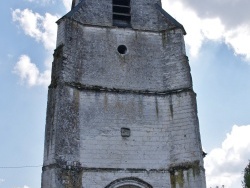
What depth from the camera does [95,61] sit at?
14.2 meters

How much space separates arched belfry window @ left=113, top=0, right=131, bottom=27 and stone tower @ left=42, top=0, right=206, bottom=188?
91 mm

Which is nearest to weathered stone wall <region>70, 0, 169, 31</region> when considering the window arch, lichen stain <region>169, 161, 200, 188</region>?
lichen stain <region>169, 161, 200, 188</region>

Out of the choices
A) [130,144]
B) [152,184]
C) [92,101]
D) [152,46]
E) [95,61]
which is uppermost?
[152,46]

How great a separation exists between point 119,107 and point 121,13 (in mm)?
4543

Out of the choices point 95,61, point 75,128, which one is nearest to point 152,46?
point 95,61

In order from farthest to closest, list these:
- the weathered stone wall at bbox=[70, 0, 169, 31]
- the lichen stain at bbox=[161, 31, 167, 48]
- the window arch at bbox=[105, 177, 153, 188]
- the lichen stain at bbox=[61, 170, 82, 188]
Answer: the lichen stain at bbox=[161, 31, 167, 48]
the weathered stone wall at bbox=[70, 0, 169, 31]
the window arch at bbox=[105, 177, 153, 188]
the lichen stain at bbox=[61, 170, 82, 188]

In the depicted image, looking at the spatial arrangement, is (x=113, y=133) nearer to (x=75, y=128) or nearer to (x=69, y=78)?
(x=75, y=128)

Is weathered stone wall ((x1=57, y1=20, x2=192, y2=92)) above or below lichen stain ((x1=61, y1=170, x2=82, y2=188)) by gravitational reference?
above

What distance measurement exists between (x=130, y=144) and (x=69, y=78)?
3.14 meters

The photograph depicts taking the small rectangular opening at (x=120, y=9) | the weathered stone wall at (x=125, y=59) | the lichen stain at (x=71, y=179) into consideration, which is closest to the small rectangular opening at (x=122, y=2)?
the small rectangular opening at (x=120, y=9)

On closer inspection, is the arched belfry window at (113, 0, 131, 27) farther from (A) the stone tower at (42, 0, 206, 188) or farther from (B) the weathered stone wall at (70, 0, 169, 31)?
(B) the weathered stone wall at (70, 0, 169, 31)

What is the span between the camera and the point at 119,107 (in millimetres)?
13586

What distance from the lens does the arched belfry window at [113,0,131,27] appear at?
51.6 ft

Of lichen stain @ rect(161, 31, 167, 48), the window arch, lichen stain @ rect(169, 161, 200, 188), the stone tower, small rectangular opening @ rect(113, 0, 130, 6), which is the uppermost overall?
small rectangular opening @ rect(113, 0, 130, 6)
